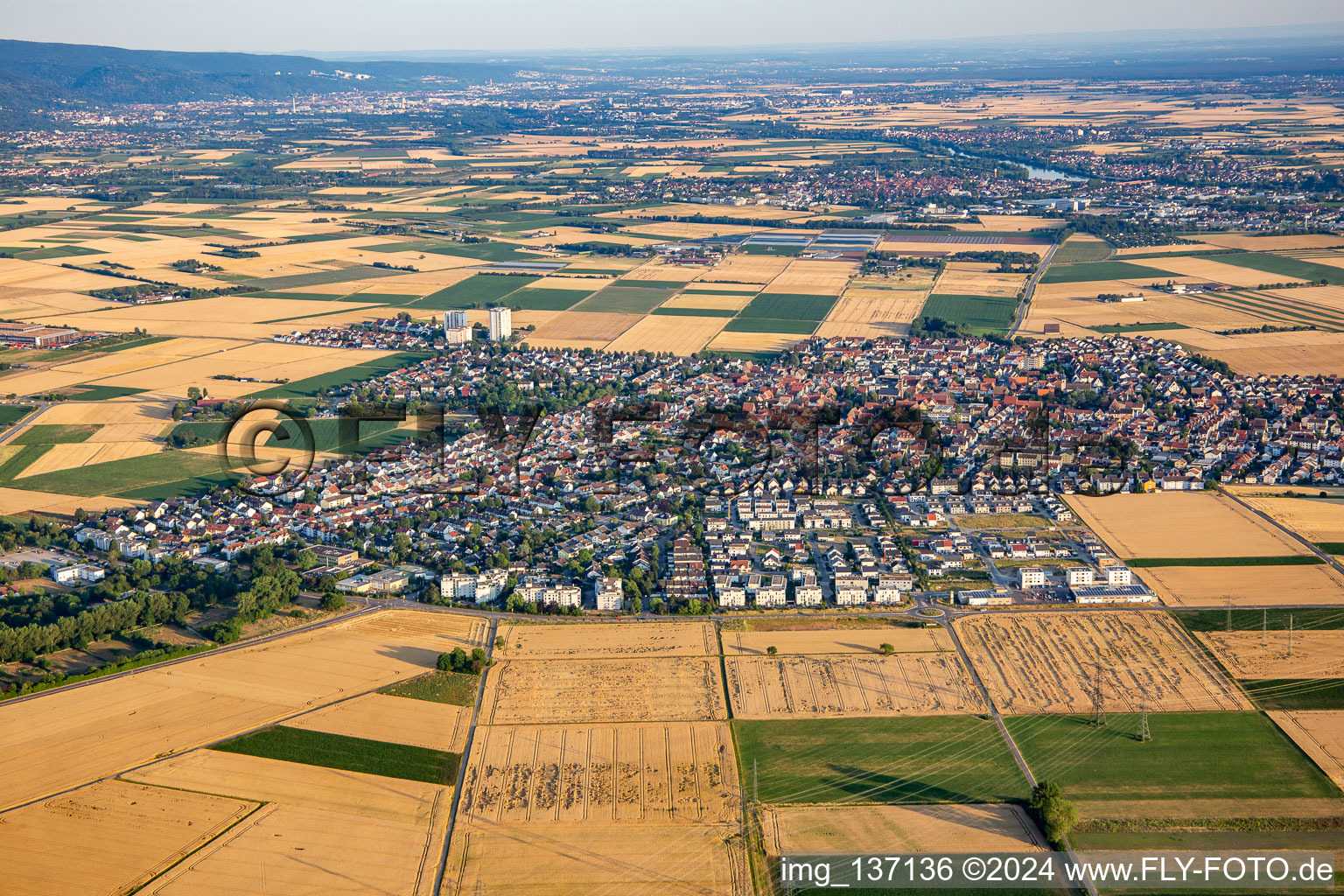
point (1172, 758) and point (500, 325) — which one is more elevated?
point (500, 325)

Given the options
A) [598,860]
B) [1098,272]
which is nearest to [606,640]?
[598,860]

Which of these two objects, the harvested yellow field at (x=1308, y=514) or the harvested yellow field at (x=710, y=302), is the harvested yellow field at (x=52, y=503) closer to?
the harvested yellow field at (x=710, y=302)

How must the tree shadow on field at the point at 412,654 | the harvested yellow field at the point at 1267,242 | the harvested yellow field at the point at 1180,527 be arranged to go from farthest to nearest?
the harvested yellow field at the point at 1267,242, the harvested yellow field at the point at 1180,527, the tree shadow on field at the point at 412,654

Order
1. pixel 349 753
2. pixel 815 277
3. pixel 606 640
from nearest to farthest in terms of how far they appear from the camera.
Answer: pixel 349 753
pixel 606 640
pixel 815 277

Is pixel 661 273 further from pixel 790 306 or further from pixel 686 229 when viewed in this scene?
pixel 686 229

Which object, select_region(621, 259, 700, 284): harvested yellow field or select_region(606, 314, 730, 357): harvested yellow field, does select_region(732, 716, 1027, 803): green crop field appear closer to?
select_region(606, 314, 730, 357): harvested yellow field

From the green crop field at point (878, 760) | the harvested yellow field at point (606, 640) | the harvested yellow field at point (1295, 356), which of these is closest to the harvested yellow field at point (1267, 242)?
the harvested yellow field at point (1295, 356)

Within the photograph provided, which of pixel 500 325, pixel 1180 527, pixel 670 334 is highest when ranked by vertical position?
pixel 500 325
